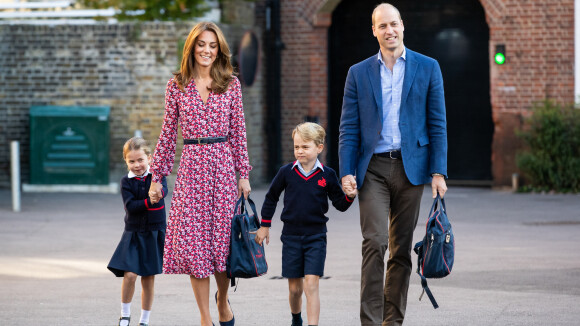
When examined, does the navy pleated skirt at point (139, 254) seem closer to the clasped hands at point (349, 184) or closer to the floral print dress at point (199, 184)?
the floral print dress at point (199, 184)

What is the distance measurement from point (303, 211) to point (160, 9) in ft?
37.8

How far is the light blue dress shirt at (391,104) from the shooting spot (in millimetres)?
5891

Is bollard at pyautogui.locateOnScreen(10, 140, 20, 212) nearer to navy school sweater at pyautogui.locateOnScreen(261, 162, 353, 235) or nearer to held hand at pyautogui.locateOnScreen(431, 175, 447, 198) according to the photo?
navy school sweater at pyautogui.locateOnScreen(261, 162, 353, 235)

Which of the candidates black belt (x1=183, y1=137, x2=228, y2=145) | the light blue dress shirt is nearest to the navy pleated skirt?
black belt (x1=183, y1=137, x2=228, y2=145)

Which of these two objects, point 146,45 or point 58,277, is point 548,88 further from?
point 58,277

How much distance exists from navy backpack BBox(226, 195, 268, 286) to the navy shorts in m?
0.20

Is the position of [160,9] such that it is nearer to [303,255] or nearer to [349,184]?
[303,255]

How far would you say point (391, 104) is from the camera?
19.4 ft

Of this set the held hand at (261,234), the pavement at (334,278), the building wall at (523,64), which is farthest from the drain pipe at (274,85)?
the held hand at (261,234)

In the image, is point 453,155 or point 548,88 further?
point 453,155

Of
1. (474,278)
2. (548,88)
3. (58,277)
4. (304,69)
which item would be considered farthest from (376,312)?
(304,69)

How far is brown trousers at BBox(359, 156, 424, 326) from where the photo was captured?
230 inches

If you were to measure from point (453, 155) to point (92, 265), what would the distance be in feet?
32.9

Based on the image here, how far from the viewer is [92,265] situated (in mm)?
9375
